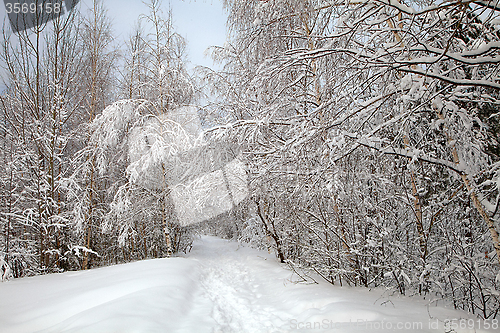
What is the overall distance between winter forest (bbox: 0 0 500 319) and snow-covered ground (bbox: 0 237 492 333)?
0.43 metres

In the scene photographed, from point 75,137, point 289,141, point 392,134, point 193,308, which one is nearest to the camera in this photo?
point 289,141

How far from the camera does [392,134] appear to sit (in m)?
2.70

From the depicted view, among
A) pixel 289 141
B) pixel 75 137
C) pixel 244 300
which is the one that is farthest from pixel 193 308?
pixel 75 137

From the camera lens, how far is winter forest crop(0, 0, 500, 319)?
7.27 feet

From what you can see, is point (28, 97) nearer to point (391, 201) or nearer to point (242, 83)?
point (242, 83)

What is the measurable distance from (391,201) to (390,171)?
0.99 meters

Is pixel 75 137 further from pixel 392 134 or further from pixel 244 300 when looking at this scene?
pixel 392 134

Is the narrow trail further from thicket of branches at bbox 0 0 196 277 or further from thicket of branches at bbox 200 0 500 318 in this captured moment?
thicket of branches at bbox 0 0 196 277

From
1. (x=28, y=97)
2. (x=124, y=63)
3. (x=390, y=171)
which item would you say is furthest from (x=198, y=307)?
(x=124, y=63)

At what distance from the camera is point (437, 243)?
3.34 metres

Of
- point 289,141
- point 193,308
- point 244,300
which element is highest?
point 289,141

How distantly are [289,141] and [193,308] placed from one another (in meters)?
2.99

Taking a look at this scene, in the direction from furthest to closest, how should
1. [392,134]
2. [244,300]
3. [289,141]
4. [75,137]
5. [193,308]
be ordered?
[75,137]
[244,300]
[193,308]
[392,134]
[289,141]

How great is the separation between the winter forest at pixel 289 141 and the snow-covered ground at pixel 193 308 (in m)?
0.43
